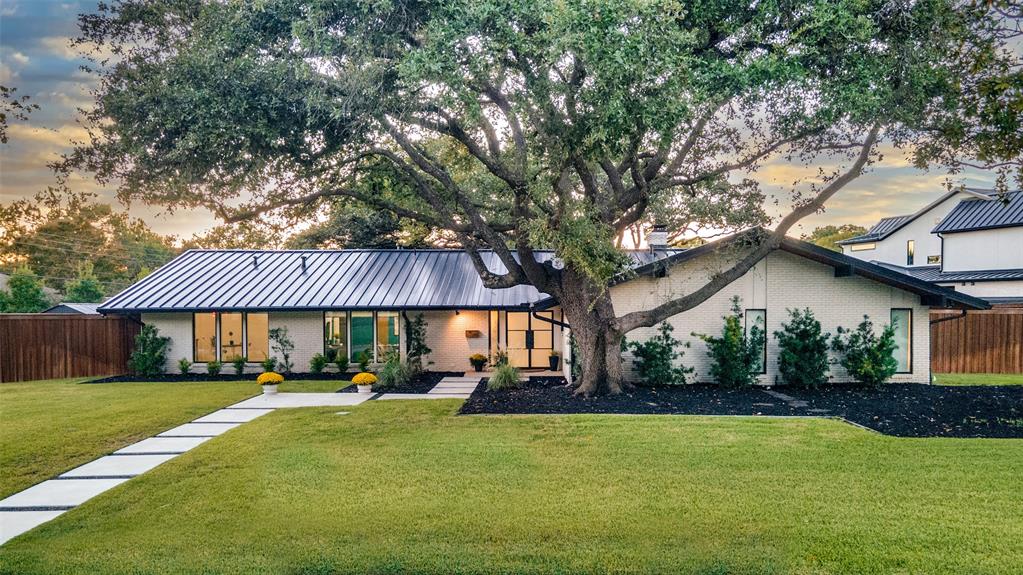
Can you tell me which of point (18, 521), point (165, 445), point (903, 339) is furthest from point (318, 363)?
point (903, 339)

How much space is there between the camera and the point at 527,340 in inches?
645

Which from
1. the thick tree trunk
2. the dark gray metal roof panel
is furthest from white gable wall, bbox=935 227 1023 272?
the thick tree trunk

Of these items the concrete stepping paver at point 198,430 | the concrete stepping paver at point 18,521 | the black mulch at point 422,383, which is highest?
the concrete stepping paver at point 18,521

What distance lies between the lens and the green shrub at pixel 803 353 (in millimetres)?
12031

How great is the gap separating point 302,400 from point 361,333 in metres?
4.84

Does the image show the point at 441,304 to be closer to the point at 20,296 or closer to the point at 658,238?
the point at 658,238

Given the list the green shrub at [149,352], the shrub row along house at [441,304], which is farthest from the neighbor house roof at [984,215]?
the green shrub at [149,352]

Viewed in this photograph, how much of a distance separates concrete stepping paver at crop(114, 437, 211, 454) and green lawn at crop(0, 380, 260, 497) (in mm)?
234

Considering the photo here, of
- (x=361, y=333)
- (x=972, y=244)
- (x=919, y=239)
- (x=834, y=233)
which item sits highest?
(x=834, y=233)

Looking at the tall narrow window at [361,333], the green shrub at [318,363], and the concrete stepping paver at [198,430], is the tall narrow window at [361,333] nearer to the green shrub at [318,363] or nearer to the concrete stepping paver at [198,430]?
the green shrub at [318,363]

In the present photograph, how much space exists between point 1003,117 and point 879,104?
6.30 ft

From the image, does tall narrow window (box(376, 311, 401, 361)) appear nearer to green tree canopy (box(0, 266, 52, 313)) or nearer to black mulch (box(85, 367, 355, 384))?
black mulch (box(85, 367, 355, 384))

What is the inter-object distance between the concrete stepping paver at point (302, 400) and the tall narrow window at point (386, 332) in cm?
389

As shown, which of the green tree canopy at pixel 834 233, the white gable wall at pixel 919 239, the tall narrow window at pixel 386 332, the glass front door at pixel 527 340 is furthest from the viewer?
the green tree canopy at pixel 834 233
